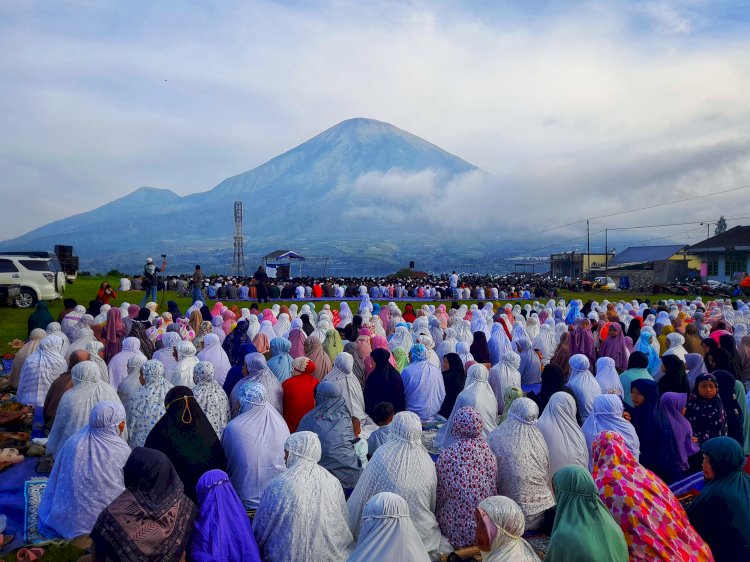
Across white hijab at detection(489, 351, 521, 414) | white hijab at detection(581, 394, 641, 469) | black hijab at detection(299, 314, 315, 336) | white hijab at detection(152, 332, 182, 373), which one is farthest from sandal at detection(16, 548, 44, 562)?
black hijab at detection(299, 314, 315, 336)

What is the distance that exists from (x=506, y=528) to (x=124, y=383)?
168 inches

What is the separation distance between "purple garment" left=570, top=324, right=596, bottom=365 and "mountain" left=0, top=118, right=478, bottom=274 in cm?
11135

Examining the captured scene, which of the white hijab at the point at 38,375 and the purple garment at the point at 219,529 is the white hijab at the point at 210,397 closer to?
the purple garment at the point at 219,529

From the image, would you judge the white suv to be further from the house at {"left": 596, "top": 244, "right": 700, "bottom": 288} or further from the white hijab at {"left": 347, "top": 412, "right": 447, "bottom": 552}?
the house at {"left": 596, "top": 244, "right": 700, "bottom": 288}

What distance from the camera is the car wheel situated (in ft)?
49.5

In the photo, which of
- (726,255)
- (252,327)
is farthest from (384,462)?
(726,255)

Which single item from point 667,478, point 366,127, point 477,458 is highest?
point 366,127

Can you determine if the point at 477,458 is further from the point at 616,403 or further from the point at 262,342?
the point at 262,342

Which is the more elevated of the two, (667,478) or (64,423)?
(64,423)

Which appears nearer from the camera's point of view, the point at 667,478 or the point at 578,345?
the point at 667,478

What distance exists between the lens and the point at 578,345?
29.0 ft

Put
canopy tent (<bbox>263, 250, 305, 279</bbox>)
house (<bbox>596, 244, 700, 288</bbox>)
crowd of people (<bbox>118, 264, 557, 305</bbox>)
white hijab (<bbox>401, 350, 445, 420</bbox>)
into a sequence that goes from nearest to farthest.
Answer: white hijab (<bbox>401, 350, 445, 420</bbox>), crowd of people (<bbox>118, 264, 557, 305</bbox>), canopy tent (<bbox>263, 250, 305, 279</bbox>), house (<bbox>596, 244, 700, 288</bbox>)

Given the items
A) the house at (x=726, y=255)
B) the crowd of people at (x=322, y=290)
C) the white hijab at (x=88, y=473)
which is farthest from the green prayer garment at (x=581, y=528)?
the house at (x=726, y=255)

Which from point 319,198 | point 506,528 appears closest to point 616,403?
point 506,528
